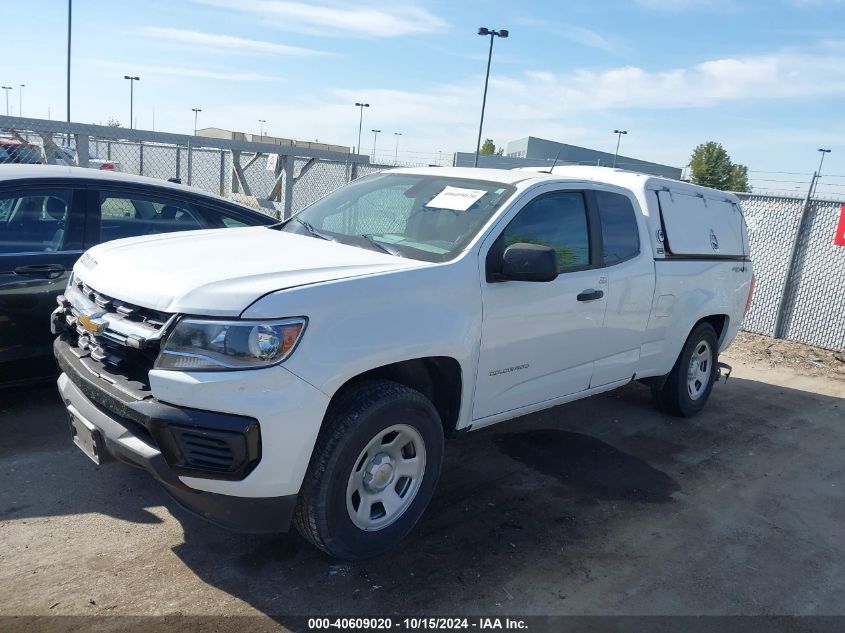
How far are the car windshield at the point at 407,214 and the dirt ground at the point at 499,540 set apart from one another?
5.12ft

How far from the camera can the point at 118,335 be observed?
3127mm

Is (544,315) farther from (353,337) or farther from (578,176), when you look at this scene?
(578,176)

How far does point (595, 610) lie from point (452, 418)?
119cm

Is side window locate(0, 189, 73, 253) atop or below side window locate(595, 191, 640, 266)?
below

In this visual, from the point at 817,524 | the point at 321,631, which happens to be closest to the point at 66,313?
the point at 321,631

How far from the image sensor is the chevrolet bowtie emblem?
3.20 m

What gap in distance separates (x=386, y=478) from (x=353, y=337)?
81 cm

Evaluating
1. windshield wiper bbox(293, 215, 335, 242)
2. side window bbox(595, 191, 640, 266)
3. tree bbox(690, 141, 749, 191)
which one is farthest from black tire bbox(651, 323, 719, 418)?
tree bbox(690, 141, 749, 191)

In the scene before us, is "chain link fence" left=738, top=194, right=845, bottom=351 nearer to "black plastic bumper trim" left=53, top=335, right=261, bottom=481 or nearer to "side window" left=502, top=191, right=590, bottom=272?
"side window" left=502, top=191, right=590, bottom=272

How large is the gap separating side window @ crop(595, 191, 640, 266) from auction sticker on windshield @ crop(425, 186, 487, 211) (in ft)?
3.49

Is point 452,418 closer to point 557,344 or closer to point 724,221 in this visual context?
point 557,344

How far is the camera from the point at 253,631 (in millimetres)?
2893

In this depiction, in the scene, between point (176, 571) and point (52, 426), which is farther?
point (52, 426)

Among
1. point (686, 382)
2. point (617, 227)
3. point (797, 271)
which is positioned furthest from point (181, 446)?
point (797, 271)
